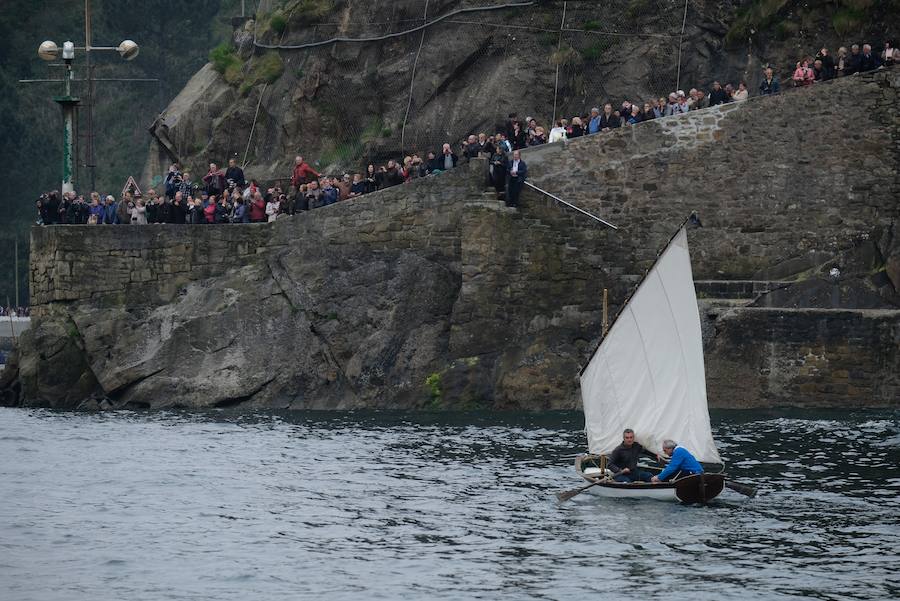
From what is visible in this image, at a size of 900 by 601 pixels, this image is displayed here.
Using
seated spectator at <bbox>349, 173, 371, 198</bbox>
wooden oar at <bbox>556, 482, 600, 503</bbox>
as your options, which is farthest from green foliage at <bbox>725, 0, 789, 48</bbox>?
wooden oar at <bbox>556, 482, 600, 503</bbox>

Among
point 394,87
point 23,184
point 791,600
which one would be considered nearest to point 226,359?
point 394,87

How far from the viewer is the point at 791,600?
75.0ft

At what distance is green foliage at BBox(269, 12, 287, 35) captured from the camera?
53906 millimetres

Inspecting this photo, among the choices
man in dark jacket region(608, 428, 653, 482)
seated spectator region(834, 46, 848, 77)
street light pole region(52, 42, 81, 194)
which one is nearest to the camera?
man in dark jacket region(608, 428, 653, 482)

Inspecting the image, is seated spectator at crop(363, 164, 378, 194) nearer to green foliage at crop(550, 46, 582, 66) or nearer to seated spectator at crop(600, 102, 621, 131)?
seated spectator at crop(600, 102, 621, 131)

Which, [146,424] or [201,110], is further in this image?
[201,110]

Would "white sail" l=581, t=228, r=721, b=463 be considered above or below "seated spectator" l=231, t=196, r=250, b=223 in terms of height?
below

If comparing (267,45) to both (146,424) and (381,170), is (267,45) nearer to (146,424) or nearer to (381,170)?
(381,170)

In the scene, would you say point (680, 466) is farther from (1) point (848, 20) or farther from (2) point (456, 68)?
(2) point (456, 68)

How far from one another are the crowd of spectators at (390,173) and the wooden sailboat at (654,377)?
12.3 meters

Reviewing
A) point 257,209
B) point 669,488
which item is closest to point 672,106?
point 257,209

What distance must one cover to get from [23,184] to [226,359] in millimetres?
46381

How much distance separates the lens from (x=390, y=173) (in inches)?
1788

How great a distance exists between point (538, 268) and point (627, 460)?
12.9 m
